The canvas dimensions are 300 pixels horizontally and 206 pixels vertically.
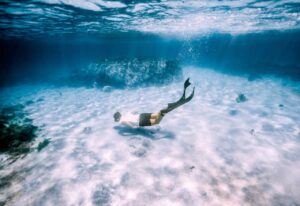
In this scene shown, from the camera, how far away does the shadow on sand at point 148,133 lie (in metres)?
8.99

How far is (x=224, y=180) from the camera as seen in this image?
592 centimetres

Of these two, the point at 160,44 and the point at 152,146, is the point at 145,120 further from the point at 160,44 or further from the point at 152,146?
the point at 160,44

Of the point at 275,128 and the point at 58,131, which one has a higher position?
the point at 275,128

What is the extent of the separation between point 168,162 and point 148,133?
8.37ft

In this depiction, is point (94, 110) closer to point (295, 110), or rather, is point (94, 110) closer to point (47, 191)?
point (47, 191)

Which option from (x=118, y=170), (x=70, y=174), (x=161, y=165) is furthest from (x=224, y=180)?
(x=70, y=174)

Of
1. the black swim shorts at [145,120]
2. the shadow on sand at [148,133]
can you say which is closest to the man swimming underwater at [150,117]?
the black swim shorts at [145,120]

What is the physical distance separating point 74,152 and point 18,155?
2288mm

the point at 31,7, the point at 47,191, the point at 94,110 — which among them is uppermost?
the point at 31,7

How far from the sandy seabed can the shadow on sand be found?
5 cm

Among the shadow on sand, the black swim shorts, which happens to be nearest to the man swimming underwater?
the black swim shorts

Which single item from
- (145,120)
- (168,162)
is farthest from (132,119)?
(168,162)

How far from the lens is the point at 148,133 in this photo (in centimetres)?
926

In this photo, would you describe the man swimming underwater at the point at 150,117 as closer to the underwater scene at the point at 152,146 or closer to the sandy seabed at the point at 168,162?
the underwater scene at the point at 152,146
